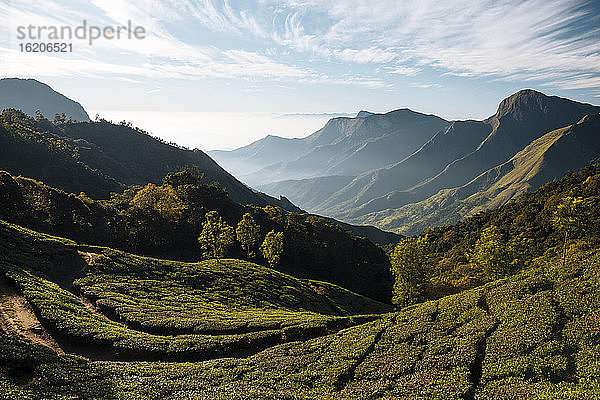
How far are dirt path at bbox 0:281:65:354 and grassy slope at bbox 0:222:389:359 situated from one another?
37.8 inches

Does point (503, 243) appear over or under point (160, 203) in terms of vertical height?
under

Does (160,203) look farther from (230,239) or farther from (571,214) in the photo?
(571,214)

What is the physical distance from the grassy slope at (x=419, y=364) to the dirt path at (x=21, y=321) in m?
7.13

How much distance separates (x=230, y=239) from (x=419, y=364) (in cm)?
8408

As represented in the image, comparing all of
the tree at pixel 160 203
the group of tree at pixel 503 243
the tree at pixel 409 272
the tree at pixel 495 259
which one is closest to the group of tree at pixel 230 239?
the tree at pixel 160 203

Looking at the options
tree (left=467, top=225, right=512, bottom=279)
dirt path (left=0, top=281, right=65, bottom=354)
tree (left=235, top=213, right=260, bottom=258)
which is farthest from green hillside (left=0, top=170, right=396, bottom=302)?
tree (left=467, top=225, right=512, bottom=279)

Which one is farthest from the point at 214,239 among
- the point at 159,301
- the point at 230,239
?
the point at 159,301

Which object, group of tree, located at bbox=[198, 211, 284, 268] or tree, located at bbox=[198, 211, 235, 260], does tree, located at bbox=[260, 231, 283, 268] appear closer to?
group of tree, located at bbox=[198, 211, 284, 268]

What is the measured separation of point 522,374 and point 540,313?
10906 millimetres

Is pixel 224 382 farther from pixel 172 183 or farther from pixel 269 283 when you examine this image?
pixel 172 183

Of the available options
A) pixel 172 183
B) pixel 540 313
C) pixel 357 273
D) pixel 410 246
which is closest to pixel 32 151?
pixel 172 183

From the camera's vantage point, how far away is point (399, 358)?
103 feet

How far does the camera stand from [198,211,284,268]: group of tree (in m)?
101

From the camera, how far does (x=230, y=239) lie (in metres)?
105
